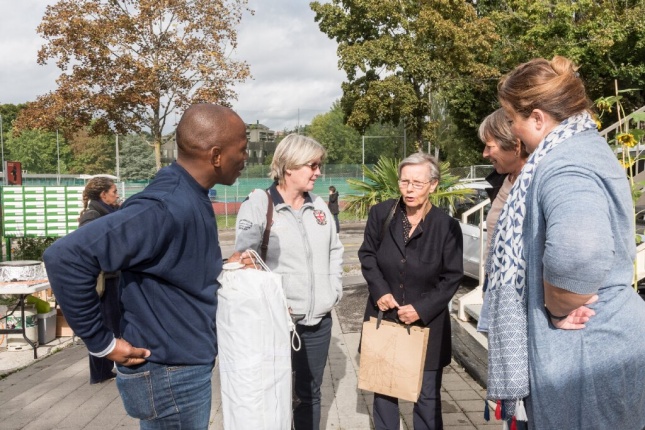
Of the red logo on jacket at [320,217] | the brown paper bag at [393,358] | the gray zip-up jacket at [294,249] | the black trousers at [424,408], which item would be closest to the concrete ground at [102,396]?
the black trousers at [424,408]

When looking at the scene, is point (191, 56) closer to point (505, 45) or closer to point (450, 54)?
point (450, 54)

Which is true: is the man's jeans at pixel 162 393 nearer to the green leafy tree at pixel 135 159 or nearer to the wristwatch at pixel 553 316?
the wristwatch at pixel 553 316

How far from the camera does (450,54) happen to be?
2617cm

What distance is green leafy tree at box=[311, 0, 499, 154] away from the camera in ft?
83.8

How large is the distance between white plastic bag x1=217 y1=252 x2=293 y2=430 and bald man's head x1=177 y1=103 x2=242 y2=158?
470mm

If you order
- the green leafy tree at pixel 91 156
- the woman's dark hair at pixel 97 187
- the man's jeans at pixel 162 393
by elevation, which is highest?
the green leafy tree at pixel 91 156

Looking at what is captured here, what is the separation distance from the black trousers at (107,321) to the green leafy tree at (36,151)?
77.0m

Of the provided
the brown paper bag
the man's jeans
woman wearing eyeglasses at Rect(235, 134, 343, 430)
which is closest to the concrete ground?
the brown paper bag

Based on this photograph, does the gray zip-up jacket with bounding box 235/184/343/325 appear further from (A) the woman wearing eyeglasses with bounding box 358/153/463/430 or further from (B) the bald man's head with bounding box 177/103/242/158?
(B) the bald man's head with bounding box 177/103/242/158

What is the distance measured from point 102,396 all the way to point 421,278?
322 centimetres

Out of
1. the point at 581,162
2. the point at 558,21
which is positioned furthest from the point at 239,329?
the point at 558,21

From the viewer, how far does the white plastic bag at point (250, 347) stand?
2.28 meters

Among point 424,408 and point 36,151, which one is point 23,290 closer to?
point 424,408

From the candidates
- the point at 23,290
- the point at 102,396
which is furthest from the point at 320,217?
the point at 23,290
